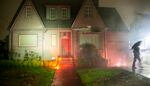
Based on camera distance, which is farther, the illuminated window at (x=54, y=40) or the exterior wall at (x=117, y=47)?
the exterior wall at (x=117, y=47)

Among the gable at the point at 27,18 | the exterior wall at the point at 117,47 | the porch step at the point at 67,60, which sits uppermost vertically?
the gable at the point at 27,18

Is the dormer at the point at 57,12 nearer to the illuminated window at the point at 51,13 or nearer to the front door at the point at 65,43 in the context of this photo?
the illuminated window at the point at 51,13

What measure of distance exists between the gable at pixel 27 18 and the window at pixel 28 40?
1131 mm

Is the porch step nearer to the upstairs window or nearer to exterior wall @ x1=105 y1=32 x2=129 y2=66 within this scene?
exterior wall @ x1=105 y1=32 x2=129 y2=66

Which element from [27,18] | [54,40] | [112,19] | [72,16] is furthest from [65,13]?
[112,19]

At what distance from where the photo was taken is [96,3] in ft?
117

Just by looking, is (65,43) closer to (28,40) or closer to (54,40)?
(54,40)

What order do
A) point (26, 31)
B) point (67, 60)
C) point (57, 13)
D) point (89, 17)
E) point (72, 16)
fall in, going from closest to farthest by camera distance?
point (67, 60) < point (26, 31) < point (89, 17) < point (57, 13) < point (72, 16)

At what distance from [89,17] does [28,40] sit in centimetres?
819

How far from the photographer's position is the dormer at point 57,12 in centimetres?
3444

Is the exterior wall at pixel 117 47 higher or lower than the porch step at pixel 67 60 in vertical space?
higher

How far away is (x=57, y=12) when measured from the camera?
113 feet

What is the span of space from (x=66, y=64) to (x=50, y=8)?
28.8 feet

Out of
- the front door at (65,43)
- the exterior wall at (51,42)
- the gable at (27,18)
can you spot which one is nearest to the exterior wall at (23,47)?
the exterior wall at (51,42)
